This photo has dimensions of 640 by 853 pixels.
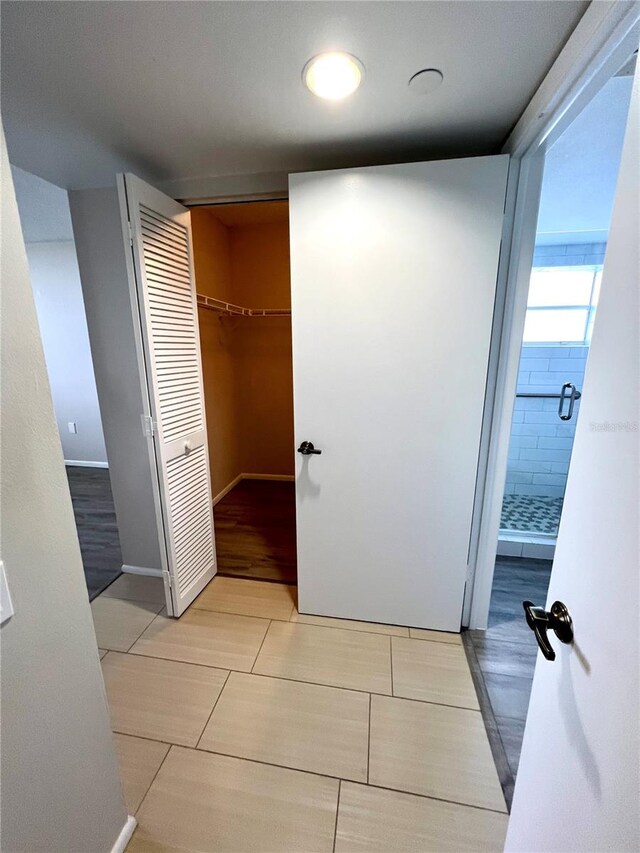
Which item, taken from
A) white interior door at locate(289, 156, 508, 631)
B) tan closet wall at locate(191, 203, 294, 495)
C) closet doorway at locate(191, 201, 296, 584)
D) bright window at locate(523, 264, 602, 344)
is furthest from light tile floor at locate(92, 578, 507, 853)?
bright window at locate(523, 264, 602, 344)

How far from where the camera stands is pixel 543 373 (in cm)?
313

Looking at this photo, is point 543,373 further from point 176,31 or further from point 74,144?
point 74,144

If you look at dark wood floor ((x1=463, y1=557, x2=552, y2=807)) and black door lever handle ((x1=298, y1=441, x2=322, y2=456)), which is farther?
black door lever handle ((x1=298, y1=441, x2=322, y2=456))

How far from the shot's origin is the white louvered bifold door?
58.9 inches

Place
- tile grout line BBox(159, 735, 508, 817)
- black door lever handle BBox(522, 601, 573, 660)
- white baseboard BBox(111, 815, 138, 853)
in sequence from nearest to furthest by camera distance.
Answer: black door lever handle BBox(522, 601, 573, 660), white baseboard BBox(111, 815, 138, 853), tile grout line BBox(159, 735, 508, 817)

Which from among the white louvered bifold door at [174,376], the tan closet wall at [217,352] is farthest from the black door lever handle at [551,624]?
the tan closet wall at [217,352]

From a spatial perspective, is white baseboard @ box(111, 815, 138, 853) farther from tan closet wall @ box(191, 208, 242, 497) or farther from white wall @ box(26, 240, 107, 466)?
white wall @ box(26, 240, 107, 466)

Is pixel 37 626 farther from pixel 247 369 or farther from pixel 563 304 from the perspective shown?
pixel 563 304

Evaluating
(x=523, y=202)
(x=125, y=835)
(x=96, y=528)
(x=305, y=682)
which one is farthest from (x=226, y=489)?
(x=523, y=202)

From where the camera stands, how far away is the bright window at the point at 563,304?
2908 mm

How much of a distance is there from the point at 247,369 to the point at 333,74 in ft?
8.91

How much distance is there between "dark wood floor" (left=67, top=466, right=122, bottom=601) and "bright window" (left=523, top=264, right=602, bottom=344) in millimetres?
3926

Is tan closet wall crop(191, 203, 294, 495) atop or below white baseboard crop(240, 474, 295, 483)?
atop

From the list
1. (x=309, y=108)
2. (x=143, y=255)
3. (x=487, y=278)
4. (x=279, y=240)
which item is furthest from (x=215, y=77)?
Result: (x=279, y=240)
